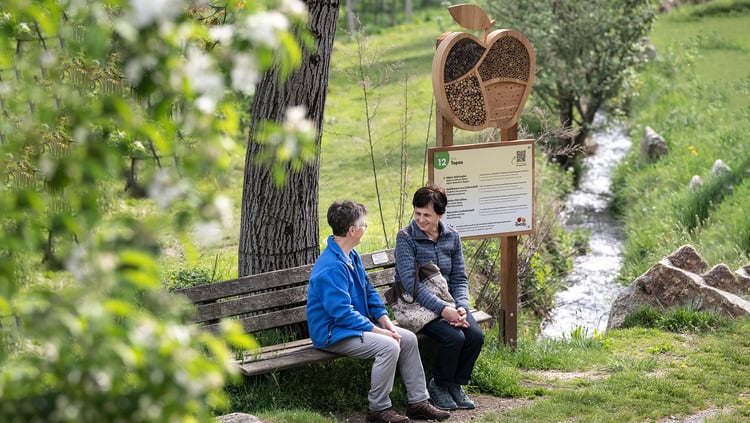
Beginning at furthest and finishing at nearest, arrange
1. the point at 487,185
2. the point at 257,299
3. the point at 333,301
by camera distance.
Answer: the point at 487,185 → the point at 257,299 → the point at 333,301

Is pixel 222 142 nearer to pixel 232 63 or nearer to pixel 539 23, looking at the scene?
pixel 232 63

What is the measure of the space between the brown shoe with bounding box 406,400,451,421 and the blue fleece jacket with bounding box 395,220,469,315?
62 cm

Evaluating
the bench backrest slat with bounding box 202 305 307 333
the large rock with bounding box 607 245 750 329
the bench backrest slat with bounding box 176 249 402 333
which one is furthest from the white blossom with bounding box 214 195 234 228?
the large rock with bounding box 607 245 750 329

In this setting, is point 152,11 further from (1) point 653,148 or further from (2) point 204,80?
(1) point 653,148

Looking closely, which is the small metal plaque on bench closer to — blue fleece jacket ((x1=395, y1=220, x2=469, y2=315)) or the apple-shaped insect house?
blue fleece jacket ((x1=395, y1=220, x2=469, y2=315))

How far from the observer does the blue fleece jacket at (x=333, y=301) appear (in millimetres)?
5441

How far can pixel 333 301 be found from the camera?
5441 mm

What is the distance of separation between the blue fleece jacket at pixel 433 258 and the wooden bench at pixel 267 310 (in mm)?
356

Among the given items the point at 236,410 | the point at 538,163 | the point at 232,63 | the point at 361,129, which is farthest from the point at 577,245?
the point at 232,63

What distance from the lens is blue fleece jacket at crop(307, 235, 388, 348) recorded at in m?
5.44

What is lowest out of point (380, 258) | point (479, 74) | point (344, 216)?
point (380, 258)

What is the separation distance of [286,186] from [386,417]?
1.75 meters

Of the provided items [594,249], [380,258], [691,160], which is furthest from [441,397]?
[691,160]

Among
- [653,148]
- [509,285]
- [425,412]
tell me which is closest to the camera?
[425,412]
